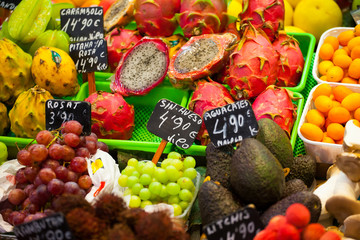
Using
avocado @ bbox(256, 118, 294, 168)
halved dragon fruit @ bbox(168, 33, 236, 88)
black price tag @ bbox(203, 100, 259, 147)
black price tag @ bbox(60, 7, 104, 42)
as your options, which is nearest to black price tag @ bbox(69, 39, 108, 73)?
black price tag @ bbox(60, 7, 104, 42)

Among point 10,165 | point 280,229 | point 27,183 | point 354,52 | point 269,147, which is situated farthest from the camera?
point 354,52

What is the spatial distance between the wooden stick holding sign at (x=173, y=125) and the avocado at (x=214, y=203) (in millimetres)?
444

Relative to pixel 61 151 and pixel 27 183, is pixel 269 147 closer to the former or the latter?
pixel 61 151

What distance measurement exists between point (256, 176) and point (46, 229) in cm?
69

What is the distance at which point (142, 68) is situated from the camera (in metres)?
2.55

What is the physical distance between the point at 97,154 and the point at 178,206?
0.48 metres

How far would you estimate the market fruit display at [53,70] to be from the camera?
238 centimetres

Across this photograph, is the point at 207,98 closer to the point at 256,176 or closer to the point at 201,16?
the point at 201,16

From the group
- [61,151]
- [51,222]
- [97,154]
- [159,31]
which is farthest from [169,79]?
[51,222]

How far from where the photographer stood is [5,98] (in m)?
2.38

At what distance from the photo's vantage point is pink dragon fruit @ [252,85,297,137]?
205 centimetres

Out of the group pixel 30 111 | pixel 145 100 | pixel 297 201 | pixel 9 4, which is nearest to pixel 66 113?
pixel 30 111

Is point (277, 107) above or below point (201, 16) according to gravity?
below

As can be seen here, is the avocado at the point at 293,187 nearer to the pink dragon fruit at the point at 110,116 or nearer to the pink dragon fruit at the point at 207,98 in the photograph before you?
the pink dragon fruit at the point at 207,98
